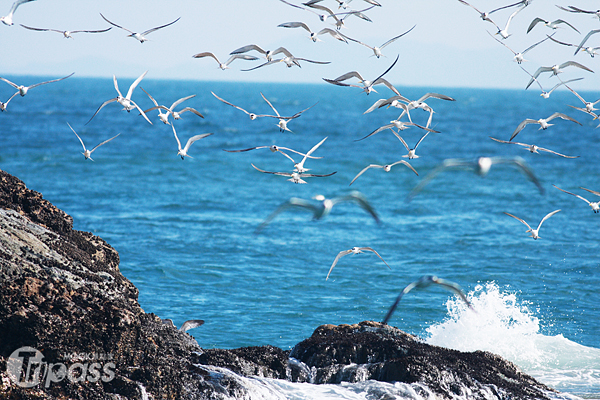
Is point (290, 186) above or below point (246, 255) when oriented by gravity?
above

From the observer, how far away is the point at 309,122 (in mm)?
71688

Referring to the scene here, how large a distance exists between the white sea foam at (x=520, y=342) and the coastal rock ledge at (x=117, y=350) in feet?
7.70

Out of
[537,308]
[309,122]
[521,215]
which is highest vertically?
[309,122]

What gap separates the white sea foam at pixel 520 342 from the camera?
39.3 ft

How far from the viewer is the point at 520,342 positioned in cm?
1398

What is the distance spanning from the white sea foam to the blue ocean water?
5cm

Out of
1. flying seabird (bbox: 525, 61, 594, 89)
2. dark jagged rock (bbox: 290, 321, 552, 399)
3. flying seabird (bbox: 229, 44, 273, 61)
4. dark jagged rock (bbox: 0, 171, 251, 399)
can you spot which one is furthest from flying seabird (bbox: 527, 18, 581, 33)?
dark jagged rock (bbox: 0, 171, 251, 399)

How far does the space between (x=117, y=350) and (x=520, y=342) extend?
10202mm

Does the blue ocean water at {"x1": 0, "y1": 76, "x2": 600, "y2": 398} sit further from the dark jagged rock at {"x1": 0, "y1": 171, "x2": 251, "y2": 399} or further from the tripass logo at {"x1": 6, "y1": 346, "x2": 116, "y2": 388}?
the tripass logo at {"x1": 6, "y1": 346, "x2": 116, "y2": 388}

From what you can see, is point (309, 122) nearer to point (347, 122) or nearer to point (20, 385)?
point (347, 122)

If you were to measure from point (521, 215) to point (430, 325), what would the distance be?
14360 millimetres

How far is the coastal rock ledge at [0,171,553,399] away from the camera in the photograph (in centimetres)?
720

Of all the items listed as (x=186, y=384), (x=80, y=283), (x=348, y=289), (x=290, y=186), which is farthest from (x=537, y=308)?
(x=290, y=186)

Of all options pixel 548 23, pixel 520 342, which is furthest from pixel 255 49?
pixel 520 342
